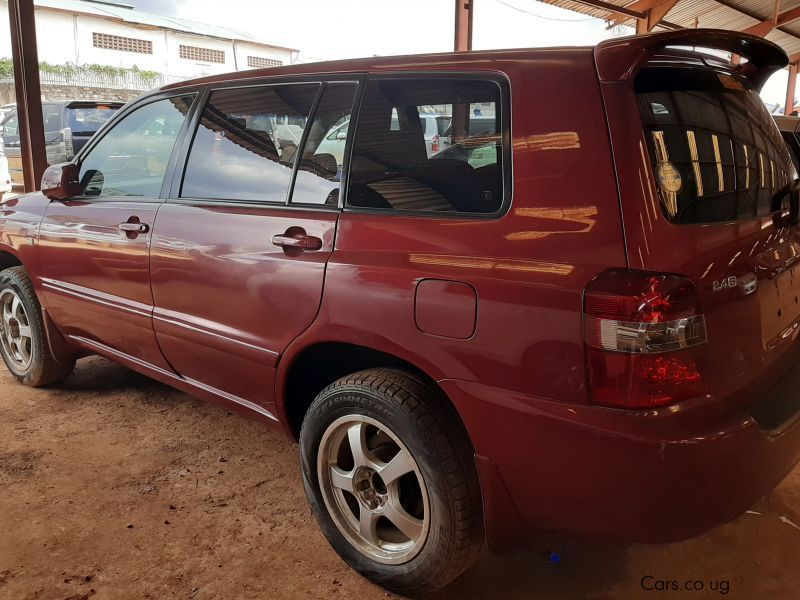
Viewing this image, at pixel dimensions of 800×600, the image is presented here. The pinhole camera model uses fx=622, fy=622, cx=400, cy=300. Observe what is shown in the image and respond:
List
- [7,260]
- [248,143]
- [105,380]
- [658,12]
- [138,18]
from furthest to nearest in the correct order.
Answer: [138,18]
[658,12]
[105,380]
[7,260]
[248,143]

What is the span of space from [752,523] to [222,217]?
2313mm

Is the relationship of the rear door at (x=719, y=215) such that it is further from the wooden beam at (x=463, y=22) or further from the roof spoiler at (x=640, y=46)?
the wooden beam at (x=463, y=22)

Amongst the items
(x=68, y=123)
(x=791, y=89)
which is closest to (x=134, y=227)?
(x=68, y=123)

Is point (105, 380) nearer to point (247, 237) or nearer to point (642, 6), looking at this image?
point (247, 237)

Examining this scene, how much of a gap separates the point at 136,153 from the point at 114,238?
0.43 meters

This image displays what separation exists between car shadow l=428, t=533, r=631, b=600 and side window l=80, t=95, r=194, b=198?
6.52 ft

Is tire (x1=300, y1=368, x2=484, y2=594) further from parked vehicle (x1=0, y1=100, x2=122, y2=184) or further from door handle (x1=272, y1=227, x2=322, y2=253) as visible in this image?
parked vehicle (x1=0, y1=100, x2=122, y2=184)

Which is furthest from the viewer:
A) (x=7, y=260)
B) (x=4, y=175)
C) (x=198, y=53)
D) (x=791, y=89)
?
(x=791, y=89)

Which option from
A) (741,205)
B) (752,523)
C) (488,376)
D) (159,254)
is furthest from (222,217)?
(752,523)

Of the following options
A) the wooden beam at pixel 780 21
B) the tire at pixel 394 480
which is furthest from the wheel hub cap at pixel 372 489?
the wooden beam at pixel 780 21

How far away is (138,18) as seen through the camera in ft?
45.1

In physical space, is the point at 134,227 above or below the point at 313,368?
above

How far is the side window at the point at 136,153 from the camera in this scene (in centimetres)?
273

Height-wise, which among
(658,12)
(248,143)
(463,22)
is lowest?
(248,143)
